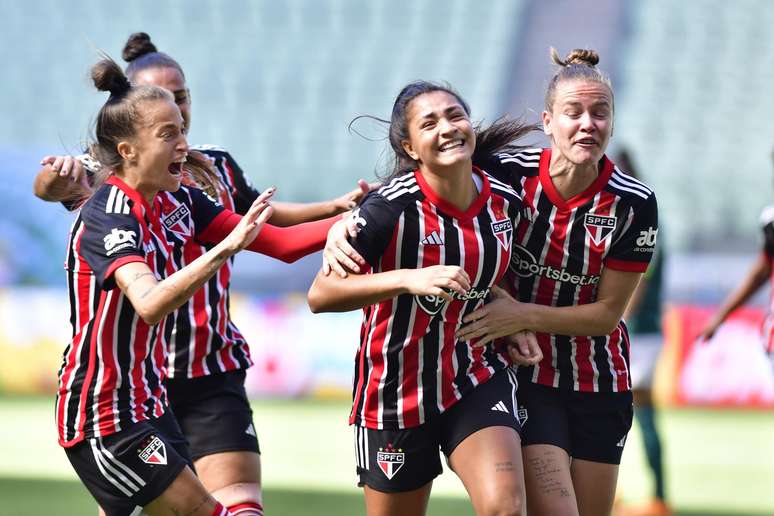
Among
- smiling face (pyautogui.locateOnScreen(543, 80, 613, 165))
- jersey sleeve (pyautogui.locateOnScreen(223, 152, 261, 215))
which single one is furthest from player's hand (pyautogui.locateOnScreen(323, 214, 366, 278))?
jersey sleeve (pyautogui.locateOnScreen(223, 152, 261, 215))

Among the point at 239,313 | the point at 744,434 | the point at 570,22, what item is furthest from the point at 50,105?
the point at 744,434

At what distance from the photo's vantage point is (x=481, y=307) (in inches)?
145

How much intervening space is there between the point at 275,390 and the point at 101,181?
280 inches

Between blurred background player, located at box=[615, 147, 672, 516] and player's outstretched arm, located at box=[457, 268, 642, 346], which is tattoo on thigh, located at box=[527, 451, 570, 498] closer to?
player's outstretched arm, located at box=[457, 268, 642, 346]

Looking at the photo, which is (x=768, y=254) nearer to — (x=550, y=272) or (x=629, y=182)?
(x=629, y=182)

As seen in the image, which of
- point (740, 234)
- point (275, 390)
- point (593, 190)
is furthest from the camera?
point (740, 234)

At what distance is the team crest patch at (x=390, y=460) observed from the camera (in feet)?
12.0

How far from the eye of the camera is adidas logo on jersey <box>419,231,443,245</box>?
3.56 meters

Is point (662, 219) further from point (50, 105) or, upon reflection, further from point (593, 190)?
point (593, 190)

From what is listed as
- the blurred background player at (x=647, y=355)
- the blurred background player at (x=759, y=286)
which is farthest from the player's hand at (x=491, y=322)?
the blurred background player at (x=647, y=355)

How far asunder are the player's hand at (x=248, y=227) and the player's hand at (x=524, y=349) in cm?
92

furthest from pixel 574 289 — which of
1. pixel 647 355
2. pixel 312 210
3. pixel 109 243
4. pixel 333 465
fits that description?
pixel 333 465

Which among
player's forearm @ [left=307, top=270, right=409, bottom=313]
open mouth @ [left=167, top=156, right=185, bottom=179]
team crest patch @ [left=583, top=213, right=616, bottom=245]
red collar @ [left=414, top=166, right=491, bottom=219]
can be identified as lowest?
player's forearm @ [left=307, top=270, right=409, bottom=313]

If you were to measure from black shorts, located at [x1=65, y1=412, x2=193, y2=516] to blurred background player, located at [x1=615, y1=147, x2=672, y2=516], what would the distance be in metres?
3.49
